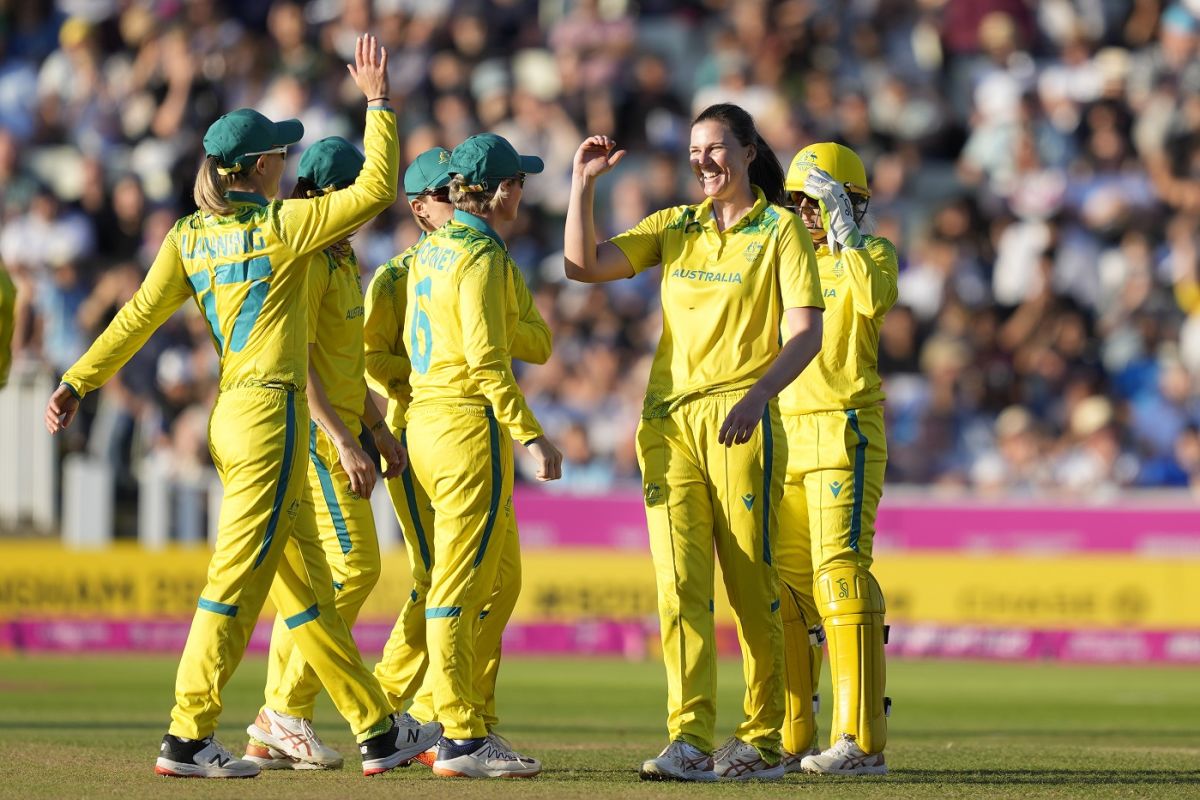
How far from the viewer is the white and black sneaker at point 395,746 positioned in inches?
287

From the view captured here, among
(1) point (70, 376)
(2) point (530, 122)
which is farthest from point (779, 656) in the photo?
(2) point (530, 122)

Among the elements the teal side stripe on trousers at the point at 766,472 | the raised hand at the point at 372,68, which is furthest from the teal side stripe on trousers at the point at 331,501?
the teal side stripe on trousers at the point at 766,472

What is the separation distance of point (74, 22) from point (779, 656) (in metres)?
15.5

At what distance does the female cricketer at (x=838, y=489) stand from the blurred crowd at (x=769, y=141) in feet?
28.3

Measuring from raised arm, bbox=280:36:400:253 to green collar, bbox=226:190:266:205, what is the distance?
0.15 metres

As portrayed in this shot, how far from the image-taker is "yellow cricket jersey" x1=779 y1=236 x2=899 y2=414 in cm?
794

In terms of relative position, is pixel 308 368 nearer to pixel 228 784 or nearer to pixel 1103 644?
pixel 228 784

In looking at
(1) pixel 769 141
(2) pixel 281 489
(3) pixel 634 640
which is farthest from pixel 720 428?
(1) pixel 769 141

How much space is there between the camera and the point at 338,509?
7.97 metres

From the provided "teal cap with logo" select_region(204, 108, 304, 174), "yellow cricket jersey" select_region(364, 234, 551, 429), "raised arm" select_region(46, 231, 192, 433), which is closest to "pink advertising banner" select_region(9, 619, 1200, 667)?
"yellow cricket jersey" select_region(364, 234, 551, 429)

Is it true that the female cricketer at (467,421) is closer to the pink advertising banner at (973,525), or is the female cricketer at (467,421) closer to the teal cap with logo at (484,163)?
the teal cap with logo at (484,163)

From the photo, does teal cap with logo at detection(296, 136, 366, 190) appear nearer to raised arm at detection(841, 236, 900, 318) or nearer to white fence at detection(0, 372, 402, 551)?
raised arm at detection(841, 236, 900, 318)

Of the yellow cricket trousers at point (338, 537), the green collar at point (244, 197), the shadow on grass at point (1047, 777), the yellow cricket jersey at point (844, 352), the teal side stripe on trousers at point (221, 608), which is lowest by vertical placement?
the shadow on grass at point (1047, 777)

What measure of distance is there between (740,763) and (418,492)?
171 cm
